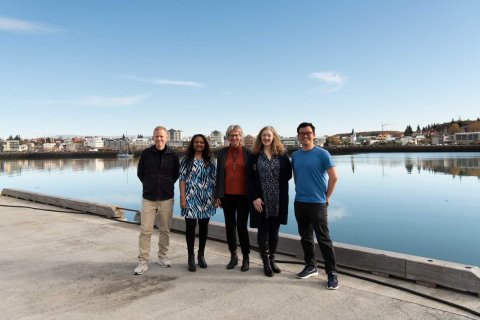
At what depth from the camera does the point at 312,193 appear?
13.7 ft

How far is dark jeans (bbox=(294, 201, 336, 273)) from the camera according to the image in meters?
4.13

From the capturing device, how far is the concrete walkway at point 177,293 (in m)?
3.42

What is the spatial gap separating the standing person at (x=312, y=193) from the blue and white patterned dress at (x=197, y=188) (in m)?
1.08

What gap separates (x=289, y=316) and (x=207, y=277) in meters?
1.34

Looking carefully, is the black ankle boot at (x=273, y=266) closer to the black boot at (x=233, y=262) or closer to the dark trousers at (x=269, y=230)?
the dark trousers at (x=269, y=230)

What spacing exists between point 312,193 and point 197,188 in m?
1.41

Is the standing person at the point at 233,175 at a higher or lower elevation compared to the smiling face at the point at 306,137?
lower

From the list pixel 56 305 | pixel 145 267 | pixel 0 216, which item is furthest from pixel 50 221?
pixel 56 305

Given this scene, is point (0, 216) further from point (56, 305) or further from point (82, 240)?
point (56, 305)

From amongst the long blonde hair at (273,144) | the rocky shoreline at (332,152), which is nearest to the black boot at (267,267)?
the long blonde hair at (273,144)

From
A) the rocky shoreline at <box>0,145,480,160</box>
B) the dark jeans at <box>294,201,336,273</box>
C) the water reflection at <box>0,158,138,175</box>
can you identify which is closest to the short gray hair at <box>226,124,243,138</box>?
the dark jeans at <box>294,201,336,273</box>

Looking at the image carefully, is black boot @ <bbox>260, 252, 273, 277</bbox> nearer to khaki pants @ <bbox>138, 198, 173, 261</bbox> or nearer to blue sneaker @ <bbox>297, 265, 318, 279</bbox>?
blue sneaker @ <bbox>297, 265, 318, 279</bbox>

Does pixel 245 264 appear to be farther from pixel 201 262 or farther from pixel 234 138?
pixel 234 138

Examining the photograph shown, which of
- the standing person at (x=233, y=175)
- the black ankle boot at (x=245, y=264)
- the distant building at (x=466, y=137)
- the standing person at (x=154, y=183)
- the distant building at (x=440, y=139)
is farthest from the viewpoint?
the distant building at (x=440, y=139)
